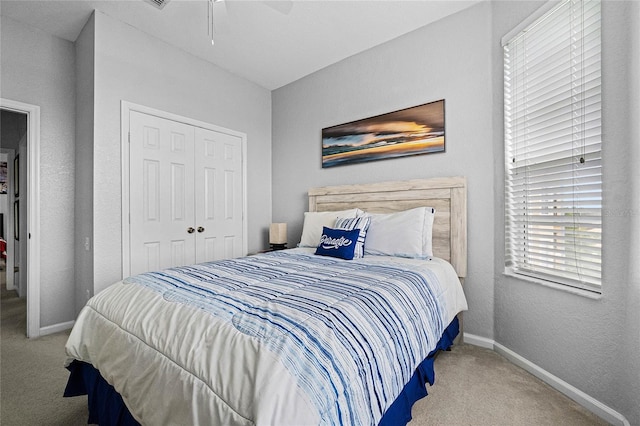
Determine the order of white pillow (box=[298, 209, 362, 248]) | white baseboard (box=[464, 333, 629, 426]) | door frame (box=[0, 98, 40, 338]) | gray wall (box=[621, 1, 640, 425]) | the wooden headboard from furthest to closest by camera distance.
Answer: white pillow (box=[298, 209, 362, 248]) < door frame (box=[0, 98, 40, 338]) < the wooden headboard < white baseboard (box=[464, 333, 629, 426]) < gray wall (box=[621, 1, 640, 425])

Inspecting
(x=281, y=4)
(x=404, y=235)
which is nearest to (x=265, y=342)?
(x=404, y=235)

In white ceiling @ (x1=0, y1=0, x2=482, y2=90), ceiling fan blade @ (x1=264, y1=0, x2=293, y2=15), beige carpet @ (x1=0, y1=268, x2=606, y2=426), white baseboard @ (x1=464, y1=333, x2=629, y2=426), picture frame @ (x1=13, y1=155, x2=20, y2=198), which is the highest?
white ceiling @ (x1=0, y1=0, x2=482, y2=90)

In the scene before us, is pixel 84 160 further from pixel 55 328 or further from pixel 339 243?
pixel 339 243

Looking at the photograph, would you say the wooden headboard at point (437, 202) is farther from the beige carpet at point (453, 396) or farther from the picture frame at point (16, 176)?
the picture frame at point (16, 176)

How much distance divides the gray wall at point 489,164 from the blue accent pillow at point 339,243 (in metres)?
0.86

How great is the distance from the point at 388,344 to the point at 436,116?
2.19 metres

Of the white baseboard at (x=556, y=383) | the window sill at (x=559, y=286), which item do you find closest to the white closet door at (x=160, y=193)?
the white baseboard at (x=556, y=383)

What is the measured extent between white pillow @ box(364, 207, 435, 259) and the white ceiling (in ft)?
5.77

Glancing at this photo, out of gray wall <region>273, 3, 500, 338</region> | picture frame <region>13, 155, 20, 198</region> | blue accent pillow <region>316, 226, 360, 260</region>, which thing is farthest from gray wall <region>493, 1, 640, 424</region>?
picture frame <region>13, 155, 20, 198</region>

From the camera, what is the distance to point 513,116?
7.31ft

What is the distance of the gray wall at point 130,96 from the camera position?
253 centimetres

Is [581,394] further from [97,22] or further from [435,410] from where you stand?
[97,22]

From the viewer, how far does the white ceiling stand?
2465 millimetres

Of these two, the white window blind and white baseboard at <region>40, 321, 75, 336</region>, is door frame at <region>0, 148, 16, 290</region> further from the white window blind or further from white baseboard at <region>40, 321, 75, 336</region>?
the white window blind
